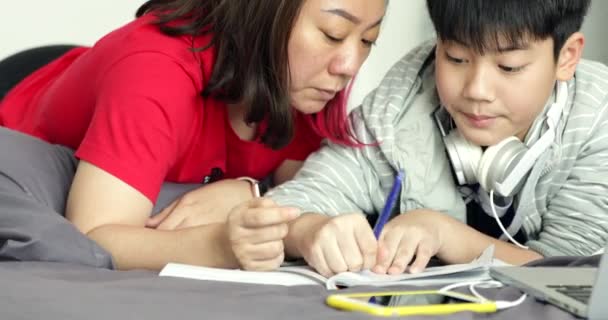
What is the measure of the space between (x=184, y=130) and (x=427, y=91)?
1.21ft

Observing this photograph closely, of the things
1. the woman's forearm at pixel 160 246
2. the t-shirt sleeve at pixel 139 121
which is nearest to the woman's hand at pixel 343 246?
the woman's forearm at pixel 160 246

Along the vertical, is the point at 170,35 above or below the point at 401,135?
above

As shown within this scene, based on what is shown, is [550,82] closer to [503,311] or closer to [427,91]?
[427,91]

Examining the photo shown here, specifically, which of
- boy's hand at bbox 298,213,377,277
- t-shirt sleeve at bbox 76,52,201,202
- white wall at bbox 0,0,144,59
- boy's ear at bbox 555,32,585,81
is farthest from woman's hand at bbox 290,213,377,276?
white wall at bbox 0,0,144,59

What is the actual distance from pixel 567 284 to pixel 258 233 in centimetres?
32

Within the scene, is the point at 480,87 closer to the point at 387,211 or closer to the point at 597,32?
the point at 387,211

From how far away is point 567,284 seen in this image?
77 cm

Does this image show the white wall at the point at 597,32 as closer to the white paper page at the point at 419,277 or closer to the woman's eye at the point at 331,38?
the woman's eye at the point at 331,38

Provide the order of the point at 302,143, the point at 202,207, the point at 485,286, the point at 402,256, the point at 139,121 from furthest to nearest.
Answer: the point at 302,143 → the point at 202,207 → the point at 139,121 → the point at 402,256 → the point at 485,286

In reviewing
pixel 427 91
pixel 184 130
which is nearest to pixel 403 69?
pixel 427 91

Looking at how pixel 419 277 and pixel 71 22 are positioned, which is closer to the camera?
pixel 419 277

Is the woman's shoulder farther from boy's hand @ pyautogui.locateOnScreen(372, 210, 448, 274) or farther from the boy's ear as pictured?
the boy's ear

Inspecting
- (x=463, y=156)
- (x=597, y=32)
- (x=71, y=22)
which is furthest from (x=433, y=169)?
(x=71, y=22)

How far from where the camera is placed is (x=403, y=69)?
125 centimetres
